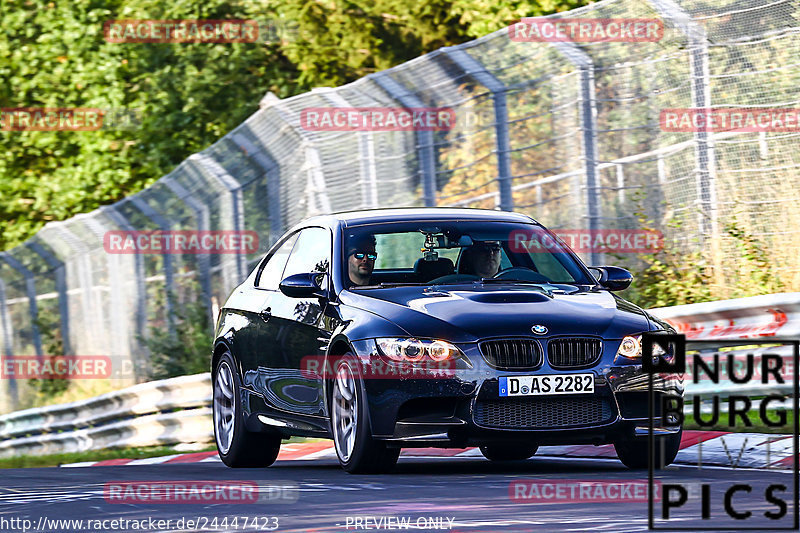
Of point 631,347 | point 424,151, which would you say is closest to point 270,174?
point 424,151

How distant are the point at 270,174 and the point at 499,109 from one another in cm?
325

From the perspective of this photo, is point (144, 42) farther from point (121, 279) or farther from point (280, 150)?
point (280, 150)

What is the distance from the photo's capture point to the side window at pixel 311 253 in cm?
1124

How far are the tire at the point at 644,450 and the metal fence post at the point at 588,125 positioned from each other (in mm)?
5932

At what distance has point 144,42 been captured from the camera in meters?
30.6

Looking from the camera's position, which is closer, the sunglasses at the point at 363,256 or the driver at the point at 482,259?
the sunglasses at the point at 363,256

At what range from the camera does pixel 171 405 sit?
1655 centimetres

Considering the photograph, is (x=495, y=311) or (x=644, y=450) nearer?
(x=495, y=311)

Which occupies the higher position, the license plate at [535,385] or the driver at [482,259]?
the driver at [482,259]
